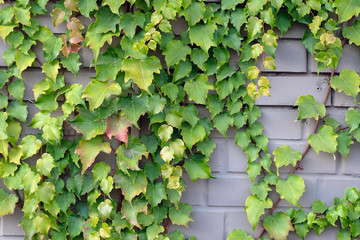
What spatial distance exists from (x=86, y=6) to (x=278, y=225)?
1119mm

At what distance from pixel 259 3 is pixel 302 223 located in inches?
34.5

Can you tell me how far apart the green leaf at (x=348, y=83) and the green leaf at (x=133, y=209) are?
0.87 metres

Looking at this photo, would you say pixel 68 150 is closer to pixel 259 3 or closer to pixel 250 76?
pixel 250 76

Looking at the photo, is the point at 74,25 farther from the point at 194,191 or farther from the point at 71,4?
the point at 194,191

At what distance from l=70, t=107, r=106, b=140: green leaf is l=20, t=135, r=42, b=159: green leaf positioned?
17 cm

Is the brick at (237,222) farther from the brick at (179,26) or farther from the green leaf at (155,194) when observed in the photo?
the brick at (179,26)

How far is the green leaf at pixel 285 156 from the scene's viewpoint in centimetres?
159

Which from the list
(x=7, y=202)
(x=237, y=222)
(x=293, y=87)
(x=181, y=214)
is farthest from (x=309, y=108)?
(x=7, y=202)

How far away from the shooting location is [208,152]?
1595mm

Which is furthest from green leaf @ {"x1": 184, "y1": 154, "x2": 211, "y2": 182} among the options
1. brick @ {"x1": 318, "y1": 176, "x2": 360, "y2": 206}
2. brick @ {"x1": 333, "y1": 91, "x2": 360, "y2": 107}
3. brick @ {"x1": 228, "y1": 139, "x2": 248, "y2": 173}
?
brick @ {"x1": 333, "y1": 91, "x2": 360, "y2": 107}

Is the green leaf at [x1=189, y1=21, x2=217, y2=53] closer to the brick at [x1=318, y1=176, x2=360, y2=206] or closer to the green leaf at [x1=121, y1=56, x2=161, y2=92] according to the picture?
the green leaf at [x1=121, y1=56, x2=161, y2=92]

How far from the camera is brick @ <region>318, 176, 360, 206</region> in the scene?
64.3 inches

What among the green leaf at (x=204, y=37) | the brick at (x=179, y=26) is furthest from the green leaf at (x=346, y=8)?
the brick at (x=179, y=26)

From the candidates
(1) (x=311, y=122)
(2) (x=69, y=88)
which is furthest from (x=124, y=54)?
(1) (x=311, y=122)
